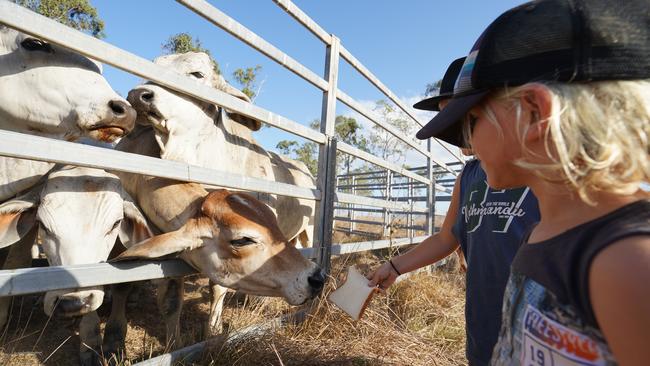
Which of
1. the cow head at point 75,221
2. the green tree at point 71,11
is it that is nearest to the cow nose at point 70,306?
the cow head at point 75,221

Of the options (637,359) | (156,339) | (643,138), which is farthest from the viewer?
(156,339)

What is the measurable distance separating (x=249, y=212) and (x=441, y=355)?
1692mm

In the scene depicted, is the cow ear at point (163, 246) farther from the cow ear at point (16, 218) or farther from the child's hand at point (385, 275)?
the child's hand at point (385, 275)

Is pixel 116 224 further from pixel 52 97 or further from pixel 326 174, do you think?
pixel 326 174

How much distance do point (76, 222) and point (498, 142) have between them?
2465mm

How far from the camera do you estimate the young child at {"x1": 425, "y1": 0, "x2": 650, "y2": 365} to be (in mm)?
699

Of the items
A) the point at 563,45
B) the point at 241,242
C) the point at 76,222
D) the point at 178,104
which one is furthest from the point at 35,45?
the point at 563,45

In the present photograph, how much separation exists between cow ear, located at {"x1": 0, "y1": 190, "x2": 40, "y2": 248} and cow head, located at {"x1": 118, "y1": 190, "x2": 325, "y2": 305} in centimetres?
98

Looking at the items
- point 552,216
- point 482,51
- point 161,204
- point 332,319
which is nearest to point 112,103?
point 161,204

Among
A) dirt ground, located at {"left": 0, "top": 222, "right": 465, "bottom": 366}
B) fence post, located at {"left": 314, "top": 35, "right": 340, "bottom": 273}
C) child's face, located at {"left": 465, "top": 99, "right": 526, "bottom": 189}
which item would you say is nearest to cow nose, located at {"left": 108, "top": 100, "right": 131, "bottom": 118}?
dirt ground, located at {"left": 0, "top": 222, "right": 465, "bottom": 366}

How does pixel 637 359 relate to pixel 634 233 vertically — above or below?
below

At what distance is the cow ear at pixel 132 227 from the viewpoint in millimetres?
2828

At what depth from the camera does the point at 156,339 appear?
12.1ft

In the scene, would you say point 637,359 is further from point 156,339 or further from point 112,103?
point 156,339
